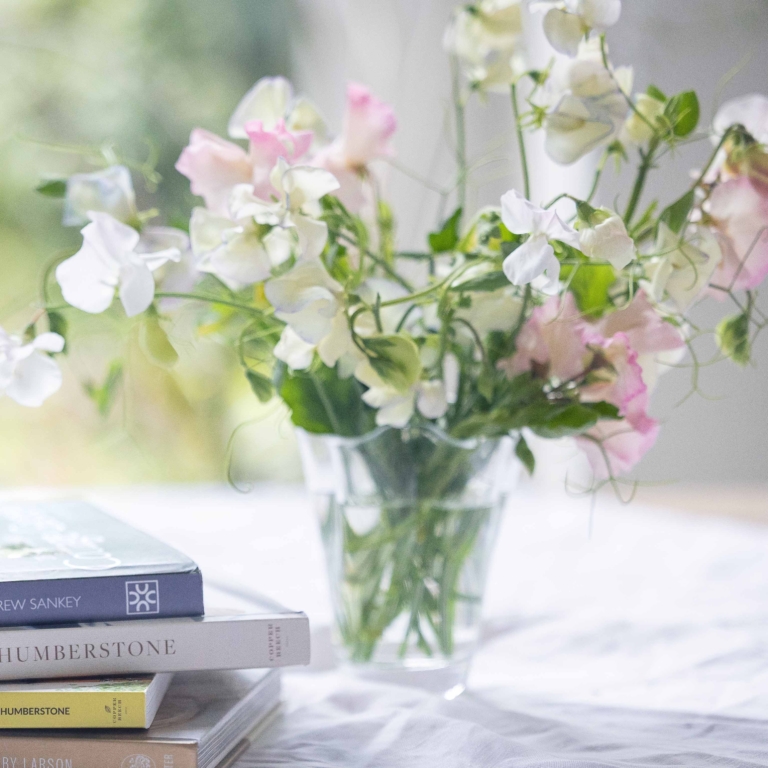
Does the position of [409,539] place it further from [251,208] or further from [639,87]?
[639,87]

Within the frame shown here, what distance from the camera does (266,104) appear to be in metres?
0.57

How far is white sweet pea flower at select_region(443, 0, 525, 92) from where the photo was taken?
1.93 feet

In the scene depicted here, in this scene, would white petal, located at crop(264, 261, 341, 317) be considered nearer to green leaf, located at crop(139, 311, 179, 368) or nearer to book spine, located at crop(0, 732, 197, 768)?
green leaf, located at crop(139, 311, 179, 368)

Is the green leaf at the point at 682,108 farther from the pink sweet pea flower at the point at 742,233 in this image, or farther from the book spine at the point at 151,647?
the book spine at the point at 151,647

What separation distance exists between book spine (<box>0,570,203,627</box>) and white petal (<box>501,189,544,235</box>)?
0.80 ft

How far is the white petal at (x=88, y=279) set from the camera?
46cm

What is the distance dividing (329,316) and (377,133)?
16cm

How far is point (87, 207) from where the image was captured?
1.76ft

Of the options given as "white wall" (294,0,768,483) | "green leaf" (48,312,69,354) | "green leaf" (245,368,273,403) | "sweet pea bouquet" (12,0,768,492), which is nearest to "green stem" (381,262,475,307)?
"sweet pea bouquet" (12,0,768,492)

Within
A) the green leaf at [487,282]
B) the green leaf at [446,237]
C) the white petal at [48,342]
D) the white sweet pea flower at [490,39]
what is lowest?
the white petal at [48,342]

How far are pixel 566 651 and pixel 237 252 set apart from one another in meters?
0.44

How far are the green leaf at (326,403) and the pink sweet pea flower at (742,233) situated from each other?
23 centimetres

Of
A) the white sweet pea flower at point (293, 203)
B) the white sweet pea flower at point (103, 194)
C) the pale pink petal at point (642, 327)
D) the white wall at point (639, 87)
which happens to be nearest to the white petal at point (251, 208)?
the white sweet pea flower at point (293, 203)

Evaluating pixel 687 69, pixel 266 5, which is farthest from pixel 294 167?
pixel 266 5
